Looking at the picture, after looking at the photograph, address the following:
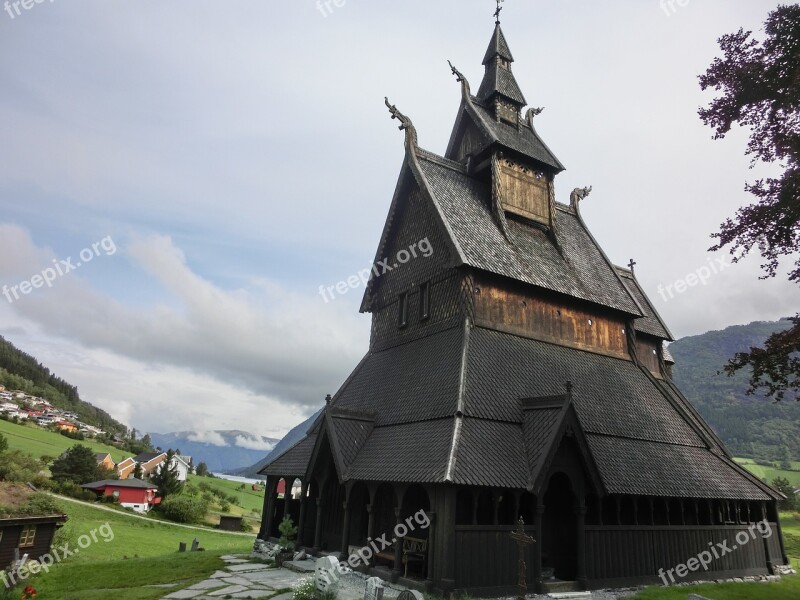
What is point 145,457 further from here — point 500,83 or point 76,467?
point 500,83

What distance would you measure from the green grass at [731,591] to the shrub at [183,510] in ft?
167

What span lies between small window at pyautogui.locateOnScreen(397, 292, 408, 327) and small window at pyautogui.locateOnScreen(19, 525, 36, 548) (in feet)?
58.4

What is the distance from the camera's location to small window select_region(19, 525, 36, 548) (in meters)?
21.9

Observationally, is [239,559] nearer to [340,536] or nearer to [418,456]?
[340,536]

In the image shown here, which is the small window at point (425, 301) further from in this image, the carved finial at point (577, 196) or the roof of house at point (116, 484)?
the roof of house at point (116, 484)

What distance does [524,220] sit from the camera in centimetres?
2359

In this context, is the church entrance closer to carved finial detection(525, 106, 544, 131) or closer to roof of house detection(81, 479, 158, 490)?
carved finial detection(525, 106, 544, 131)

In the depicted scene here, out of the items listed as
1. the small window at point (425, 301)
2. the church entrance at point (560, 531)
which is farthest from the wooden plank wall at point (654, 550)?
the small window at point (425, 301)

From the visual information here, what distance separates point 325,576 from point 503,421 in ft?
22.1

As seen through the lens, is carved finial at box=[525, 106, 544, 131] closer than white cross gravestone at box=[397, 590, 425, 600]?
No

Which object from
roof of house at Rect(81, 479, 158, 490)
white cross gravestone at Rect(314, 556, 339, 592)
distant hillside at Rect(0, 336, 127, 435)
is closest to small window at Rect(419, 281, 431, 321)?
white cross gravestone at Rect(314, 556, 339, 592)

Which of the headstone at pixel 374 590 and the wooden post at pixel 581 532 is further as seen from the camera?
the wooden post at pixel 581 532

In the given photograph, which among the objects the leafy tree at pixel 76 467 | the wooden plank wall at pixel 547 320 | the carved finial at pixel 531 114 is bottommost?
the leafy tree at pixel 76 467

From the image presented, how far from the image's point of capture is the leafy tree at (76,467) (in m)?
60.2
